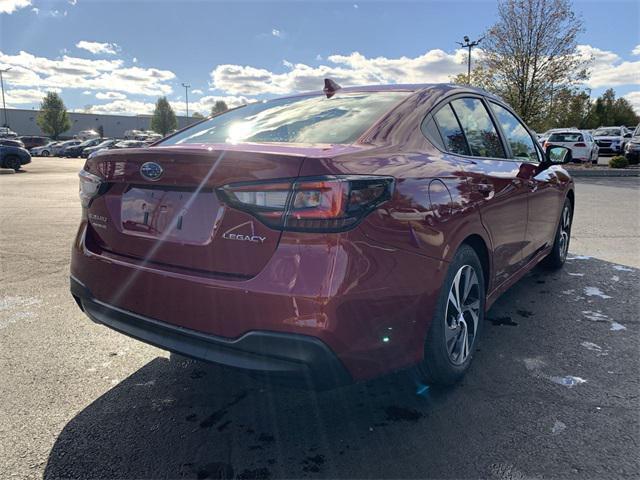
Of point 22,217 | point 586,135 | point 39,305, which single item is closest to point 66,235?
point 22,217

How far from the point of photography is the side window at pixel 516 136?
12.6 feet

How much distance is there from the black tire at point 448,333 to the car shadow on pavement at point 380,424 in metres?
0.14

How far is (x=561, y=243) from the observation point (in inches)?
204

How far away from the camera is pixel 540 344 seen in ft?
11.1

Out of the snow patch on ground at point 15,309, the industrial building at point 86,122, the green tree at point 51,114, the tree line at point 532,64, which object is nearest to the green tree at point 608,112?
the tree line at point 532,64

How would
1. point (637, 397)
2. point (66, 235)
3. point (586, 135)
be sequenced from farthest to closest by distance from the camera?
1. point (586, 135)
2. point (66, 235)
3. point (637, 397)

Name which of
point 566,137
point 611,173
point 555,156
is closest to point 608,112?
point 566,137

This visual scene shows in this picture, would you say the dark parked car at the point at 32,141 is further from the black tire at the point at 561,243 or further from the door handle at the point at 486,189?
the door handle at the point at 486,189

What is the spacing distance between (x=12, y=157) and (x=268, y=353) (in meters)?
24.0

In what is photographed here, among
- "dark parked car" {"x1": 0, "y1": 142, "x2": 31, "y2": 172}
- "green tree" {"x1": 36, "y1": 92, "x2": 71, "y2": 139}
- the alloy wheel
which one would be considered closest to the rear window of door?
the alloy wheel

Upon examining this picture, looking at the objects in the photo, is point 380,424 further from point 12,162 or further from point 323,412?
point 12,162

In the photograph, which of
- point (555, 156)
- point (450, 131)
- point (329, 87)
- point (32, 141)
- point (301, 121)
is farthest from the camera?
point (32, 141)

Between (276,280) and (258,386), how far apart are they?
1112 mm

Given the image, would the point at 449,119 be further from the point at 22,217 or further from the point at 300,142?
the point at 22,217
